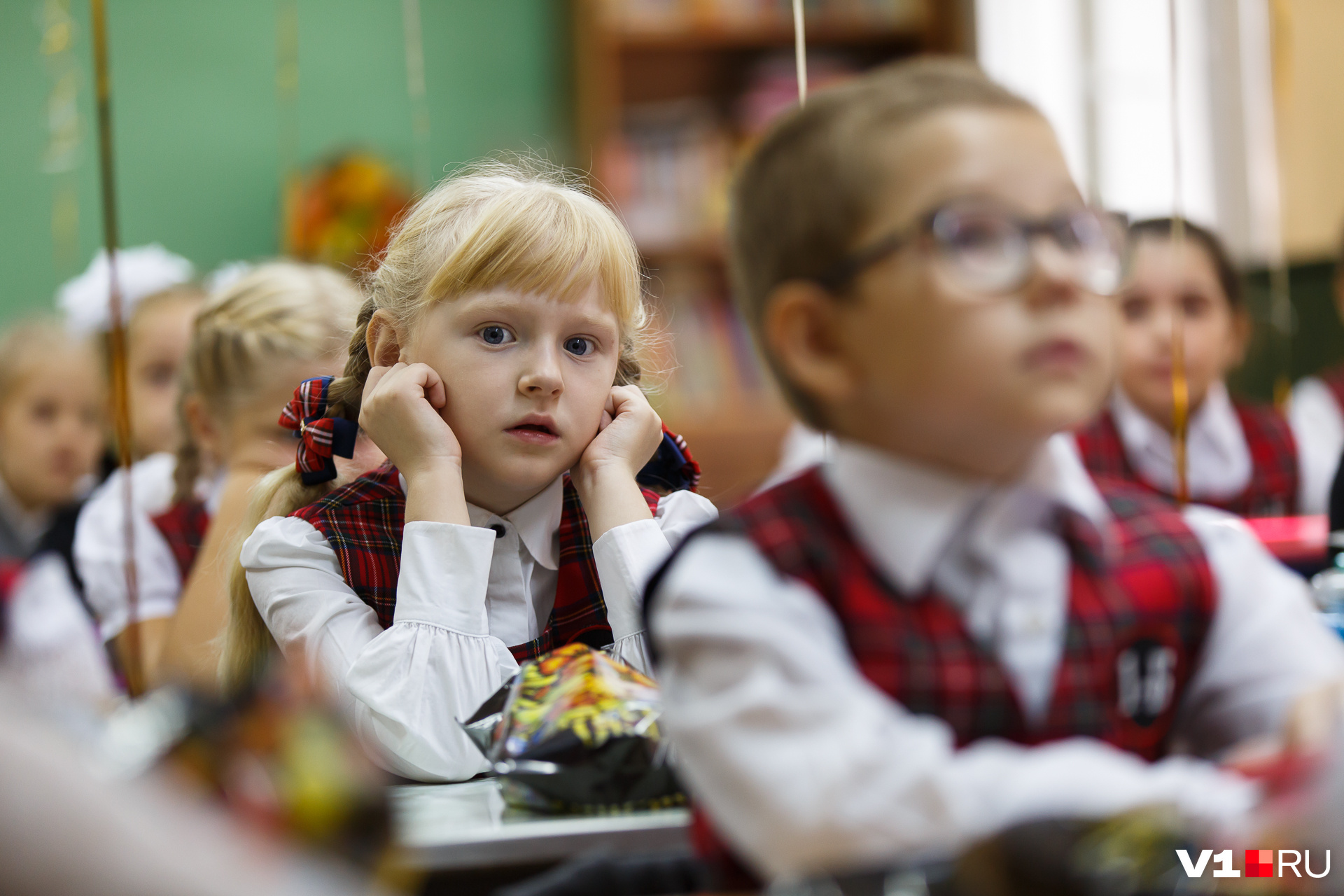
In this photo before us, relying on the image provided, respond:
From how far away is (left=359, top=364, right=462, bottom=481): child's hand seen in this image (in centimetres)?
87

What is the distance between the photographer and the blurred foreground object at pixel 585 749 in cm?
70

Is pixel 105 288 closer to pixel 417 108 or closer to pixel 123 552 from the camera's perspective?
pixel 123 552

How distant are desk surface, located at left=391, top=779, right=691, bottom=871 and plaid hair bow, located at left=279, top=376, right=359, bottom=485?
304 millimetres

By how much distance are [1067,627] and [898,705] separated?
0.09m

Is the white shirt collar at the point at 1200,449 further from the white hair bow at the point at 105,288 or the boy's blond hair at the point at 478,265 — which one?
the white hair bow at the point at 105,288

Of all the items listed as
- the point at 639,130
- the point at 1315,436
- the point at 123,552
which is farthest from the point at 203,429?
the point at 639,130

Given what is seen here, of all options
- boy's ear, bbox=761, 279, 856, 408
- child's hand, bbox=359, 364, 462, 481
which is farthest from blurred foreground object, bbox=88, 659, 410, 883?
child's hand, bbox=359, 364, 462, 481

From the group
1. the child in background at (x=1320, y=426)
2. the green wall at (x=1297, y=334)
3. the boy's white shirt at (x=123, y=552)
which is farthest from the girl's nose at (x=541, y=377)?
the green wall at (x=1297, y=334)

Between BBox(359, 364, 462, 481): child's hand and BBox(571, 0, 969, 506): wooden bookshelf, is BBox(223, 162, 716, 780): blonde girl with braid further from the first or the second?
BBox(571, 0, 969, 506): wooden bookshelf

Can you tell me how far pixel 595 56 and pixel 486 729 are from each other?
2.59 meters

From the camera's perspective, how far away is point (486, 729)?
78 centimetres

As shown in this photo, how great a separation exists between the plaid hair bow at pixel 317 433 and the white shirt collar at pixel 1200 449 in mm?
1087

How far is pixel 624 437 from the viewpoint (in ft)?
3.00

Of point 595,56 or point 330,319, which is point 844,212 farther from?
point 595,56
